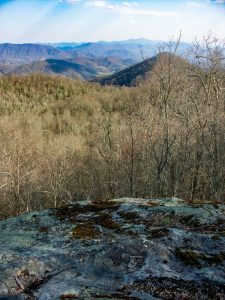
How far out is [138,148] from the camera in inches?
762

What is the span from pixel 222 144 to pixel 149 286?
54.1ft

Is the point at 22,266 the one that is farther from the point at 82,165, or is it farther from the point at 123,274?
the point at 82,165

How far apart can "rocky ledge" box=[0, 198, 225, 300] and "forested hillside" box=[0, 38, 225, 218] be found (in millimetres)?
8088

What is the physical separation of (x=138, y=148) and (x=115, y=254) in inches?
639

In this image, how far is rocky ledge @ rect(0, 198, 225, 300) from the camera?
2.77m

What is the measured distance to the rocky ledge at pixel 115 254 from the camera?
9.09 ft

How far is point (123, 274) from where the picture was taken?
295 centimetres

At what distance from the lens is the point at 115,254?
10.4 feet

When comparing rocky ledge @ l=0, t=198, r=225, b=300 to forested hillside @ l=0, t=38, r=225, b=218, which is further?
forested hillside @ l=0, t=38, r=225, b=218

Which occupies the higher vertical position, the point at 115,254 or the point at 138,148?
the point at 115,254

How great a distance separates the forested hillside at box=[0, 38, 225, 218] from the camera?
1612 cm

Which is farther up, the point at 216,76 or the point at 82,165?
the point at 216,76

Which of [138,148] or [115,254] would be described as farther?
[138,148]

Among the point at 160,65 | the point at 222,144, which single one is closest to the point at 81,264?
the point at 160,65
